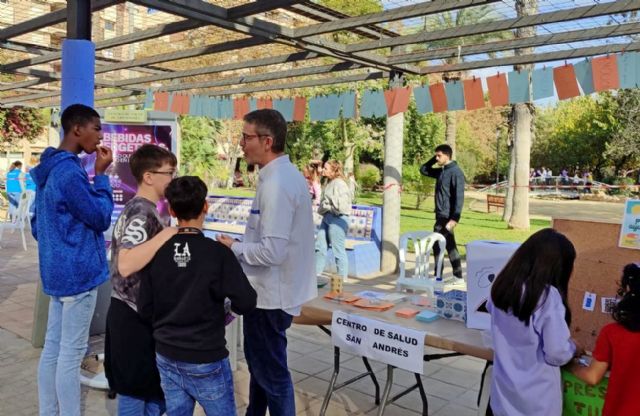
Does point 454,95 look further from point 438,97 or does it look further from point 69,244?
point 69,244

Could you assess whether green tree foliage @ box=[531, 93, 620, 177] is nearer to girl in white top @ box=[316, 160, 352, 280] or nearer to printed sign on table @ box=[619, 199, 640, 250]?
girl in white top @ box=[316, 160, 352, 280]

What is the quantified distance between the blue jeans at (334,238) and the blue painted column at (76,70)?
368 cm

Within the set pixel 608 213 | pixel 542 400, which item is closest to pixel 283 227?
pixel 542 400

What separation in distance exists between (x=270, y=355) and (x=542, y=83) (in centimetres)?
542

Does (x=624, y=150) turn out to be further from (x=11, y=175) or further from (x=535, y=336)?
(x=535, y=336)

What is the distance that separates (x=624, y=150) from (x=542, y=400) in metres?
38.5

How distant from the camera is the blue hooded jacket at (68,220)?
9.17 feet

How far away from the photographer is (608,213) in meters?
23.7

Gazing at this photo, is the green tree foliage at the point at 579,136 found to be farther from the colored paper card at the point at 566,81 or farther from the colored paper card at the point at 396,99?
the colored paper card at the point at 566,81

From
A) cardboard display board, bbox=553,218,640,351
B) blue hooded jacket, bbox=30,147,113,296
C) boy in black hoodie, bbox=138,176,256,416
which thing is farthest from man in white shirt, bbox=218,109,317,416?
cardboard display board, bbox=553,218,640,351

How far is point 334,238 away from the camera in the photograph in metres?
7.36

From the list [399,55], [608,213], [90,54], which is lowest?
[608,213]

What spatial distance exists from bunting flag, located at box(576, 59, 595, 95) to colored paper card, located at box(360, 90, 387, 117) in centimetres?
261

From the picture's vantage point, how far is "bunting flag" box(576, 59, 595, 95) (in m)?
6.29
